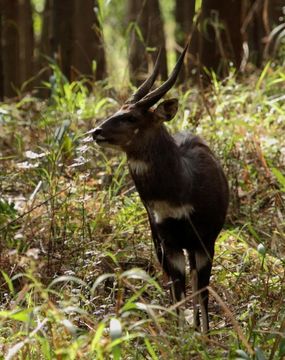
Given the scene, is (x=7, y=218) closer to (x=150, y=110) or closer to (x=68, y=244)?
(x=68, y=244)

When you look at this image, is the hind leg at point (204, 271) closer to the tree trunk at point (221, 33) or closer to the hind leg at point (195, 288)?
the hind leg at point (195, 288)

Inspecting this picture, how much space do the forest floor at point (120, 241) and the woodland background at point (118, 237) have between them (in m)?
0.01

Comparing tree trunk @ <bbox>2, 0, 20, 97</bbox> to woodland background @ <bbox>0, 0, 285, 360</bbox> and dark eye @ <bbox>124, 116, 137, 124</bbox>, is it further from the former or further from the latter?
dark eye @ <bbox>124, 116, 137, 124</bbox>

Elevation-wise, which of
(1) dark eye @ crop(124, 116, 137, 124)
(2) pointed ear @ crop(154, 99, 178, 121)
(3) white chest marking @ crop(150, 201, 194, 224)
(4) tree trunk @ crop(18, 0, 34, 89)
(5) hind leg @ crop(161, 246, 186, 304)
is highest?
(2) pointed ear @ crop(154, 99, 178, 121)

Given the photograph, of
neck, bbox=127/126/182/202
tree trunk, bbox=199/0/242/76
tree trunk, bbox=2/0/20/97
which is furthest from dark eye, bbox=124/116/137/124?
tree trunk, bbox=2/0/20/97

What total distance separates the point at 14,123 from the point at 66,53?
3652 mm

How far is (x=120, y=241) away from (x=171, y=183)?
1527mm

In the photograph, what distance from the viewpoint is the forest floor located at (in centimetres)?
429

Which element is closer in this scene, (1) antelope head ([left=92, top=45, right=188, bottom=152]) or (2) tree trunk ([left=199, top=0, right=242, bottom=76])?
(1) antelope head ([left=92, top=45, right=188, bottom=152])

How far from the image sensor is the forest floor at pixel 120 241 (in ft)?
14.1

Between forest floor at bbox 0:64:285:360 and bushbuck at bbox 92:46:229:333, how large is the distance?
24 centimetres

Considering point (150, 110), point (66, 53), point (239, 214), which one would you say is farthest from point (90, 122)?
point (66, 53)

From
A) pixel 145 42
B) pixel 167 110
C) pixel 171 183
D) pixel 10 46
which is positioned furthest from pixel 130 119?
pixel 10 46

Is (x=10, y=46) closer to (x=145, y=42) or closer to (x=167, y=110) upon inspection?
(x=145, y=42)
